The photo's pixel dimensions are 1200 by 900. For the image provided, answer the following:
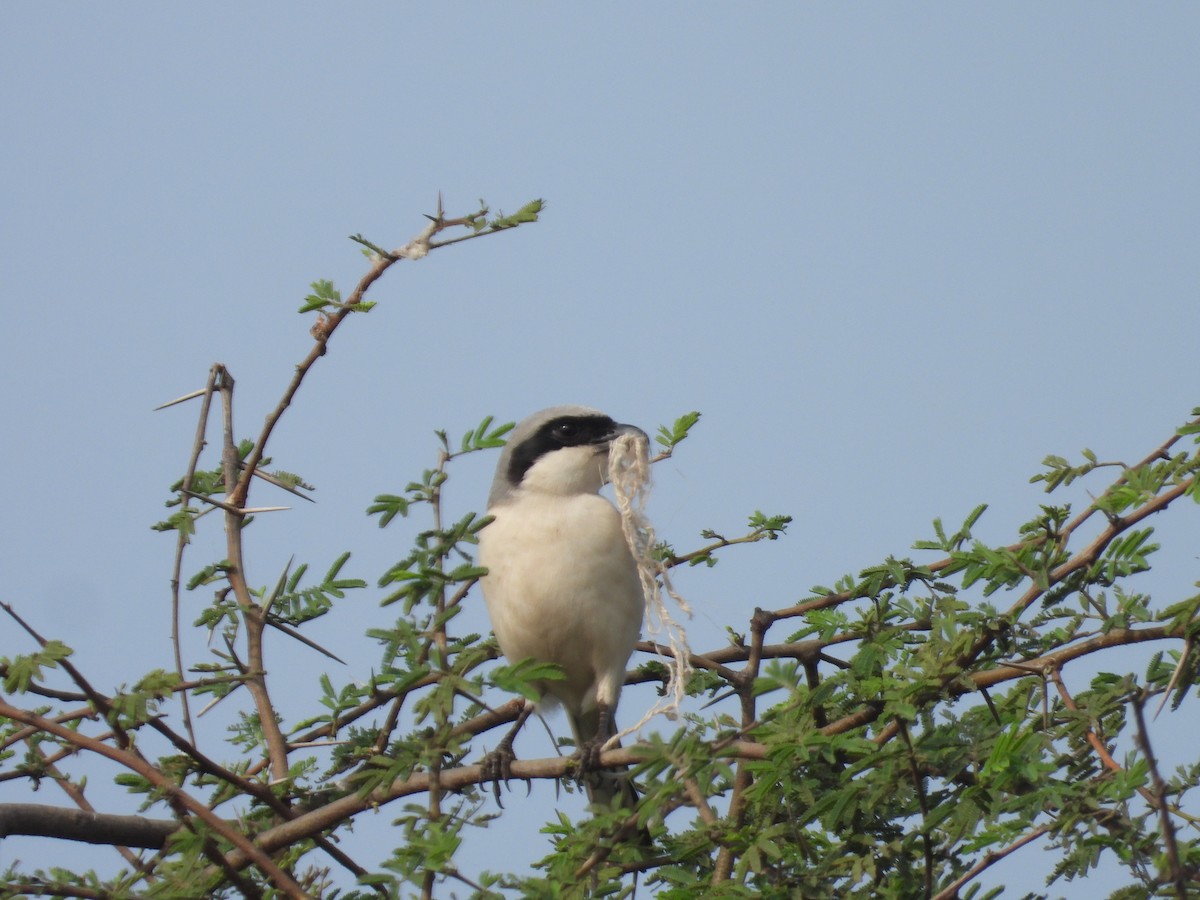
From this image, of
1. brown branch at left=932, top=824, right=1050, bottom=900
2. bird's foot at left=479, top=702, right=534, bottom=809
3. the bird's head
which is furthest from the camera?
→ the bird's head

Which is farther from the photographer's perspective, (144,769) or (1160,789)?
(144,769)

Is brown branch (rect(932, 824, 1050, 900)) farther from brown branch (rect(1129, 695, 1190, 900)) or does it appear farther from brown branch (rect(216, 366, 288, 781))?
brown branch (rect(216, 366, 288, 781))

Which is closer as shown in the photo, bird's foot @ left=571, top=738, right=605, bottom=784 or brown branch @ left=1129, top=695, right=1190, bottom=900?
brown branch @ left=1129, top=695, right=1190, bottom=900

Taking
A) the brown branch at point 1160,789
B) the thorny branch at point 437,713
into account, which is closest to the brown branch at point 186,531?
the thorny branch at point 437,713

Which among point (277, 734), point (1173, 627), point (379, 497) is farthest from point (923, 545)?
point (277, 734)

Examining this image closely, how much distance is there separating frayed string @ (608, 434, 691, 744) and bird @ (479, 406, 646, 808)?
0.10 metres

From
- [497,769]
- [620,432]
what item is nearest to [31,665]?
[497,769]

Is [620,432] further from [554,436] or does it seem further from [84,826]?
[84,826]

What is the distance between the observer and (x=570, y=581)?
12.2 feet

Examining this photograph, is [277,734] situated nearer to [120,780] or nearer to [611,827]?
[120,780]

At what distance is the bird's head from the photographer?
13.1 feet

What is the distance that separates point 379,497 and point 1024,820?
53.3 inches

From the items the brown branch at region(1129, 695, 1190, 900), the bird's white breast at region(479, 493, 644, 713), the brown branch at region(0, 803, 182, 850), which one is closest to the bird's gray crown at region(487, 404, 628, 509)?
the bird's white breast at region(479, 493, 644, 713)

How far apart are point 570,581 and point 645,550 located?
0.29 metres
